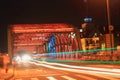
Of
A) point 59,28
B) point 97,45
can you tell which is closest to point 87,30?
point 97,45

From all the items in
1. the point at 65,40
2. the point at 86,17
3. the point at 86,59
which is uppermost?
the point at 86,17

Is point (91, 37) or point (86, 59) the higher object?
point (91, 37)

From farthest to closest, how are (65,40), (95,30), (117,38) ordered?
1. (95,30)
2. (117,38)
3. (65,40)

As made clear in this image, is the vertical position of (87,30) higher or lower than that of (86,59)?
higher

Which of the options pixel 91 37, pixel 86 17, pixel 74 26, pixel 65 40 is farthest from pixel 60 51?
pixel 86 17

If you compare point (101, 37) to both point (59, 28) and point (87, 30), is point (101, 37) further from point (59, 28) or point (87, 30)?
point (59, 28)

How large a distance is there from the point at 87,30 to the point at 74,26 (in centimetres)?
6182

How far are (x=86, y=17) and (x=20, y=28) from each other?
74387 millimetres

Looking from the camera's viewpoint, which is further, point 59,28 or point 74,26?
point 59,28

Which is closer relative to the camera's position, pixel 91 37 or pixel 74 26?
pixel 74 26

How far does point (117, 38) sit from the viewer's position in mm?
101375

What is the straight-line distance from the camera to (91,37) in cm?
11675

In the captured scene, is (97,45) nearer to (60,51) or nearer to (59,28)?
(60,51)

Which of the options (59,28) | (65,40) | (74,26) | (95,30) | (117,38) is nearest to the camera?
(74,26)
